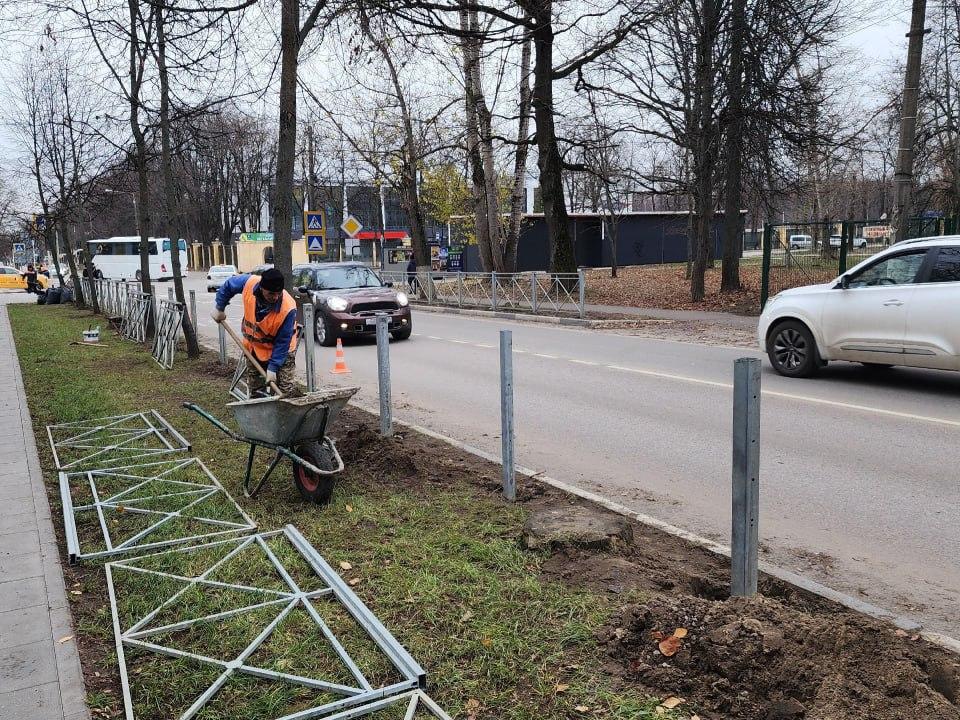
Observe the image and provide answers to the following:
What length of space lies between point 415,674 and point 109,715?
4.00 feet

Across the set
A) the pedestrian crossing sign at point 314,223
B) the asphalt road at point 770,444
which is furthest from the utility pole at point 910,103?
the pedestrian crossing sign at point 314,223

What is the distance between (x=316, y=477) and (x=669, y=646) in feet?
10.1

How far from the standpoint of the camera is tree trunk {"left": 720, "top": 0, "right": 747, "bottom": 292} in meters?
18.8

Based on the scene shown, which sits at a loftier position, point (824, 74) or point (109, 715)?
point (824, 74)

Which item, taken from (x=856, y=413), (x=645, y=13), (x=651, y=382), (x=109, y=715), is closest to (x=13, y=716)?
(x=109, y=715)

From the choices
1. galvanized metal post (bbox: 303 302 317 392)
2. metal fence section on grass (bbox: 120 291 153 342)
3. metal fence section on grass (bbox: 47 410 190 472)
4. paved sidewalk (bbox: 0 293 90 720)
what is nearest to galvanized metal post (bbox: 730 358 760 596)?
paved sidewalk (bbox: 0 293 90 720)

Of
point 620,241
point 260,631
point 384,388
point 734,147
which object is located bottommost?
point 260,631

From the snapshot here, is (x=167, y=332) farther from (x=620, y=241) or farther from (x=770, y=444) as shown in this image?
(x=620, y=241)

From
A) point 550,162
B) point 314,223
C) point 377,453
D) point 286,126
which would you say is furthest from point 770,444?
point 550,162

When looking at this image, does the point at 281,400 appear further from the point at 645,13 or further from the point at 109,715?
the point at 645,13

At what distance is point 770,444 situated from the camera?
707cm

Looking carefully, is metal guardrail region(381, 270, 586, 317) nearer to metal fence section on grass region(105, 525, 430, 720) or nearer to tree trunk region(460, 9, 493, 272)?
tree trunk region(460, 9, 493, 272)

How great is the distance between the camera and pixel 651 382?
10539mm

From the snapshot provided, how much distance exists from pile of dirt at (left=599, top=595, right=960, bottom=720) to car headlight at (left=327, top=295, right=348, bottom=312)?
42.8ft
